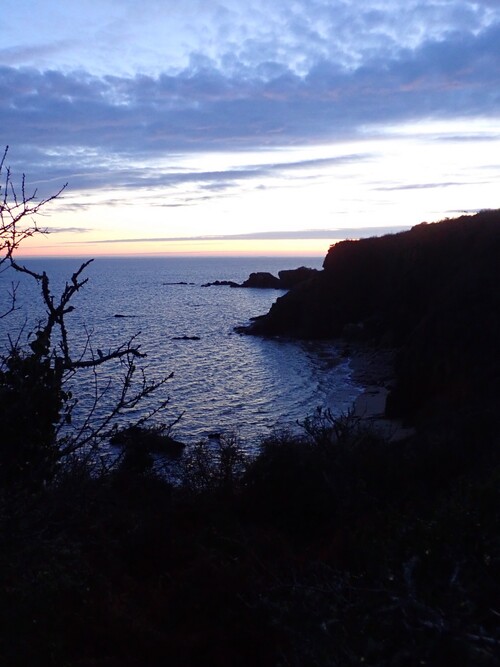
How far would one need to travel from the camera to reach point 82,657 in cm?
800

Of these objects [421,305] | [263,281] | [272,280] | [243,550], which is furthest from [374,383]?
[272,280]

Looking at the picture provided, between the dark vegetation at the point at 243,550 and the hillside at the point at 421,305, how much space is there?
11.0 metres

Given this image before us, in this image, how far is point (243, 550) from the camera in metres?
11.2

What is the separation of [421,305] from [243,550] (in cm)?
3588

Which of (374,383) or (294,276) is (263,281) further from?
(374,383)

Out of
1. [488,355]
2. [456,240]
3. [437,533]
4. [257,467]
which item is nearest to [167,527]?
[257,467]

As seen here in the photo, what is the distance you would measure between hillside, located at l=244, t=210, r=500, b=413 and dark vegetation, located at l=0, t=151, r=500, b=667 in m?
11.0

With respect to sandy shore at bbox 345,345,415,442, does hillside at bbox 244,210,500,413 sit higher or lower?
higher

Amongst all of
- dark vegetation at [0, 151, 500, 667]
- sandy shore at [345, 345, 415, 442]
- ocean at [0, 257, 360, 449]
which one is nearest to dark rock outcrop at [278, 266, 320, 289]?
ocean at [0, 257, 360, 449]

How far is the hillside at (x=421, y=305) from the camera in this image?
27.9m

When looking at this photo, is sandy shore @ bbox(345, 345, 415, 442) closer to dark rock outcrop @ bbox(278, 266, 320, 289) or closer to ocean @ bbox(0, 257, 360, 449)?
ocean @ bbox(0, 257, 360, 449)

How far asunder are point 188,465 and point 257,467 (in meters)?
2.78

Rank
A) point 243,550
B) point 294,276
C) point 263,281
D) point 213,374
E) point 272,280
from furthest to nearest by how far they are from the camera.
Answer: point 272,280, point 263,281, point 294,276, point 213,374, point 243,550

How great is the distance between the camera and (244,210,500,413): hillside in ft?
91.7
